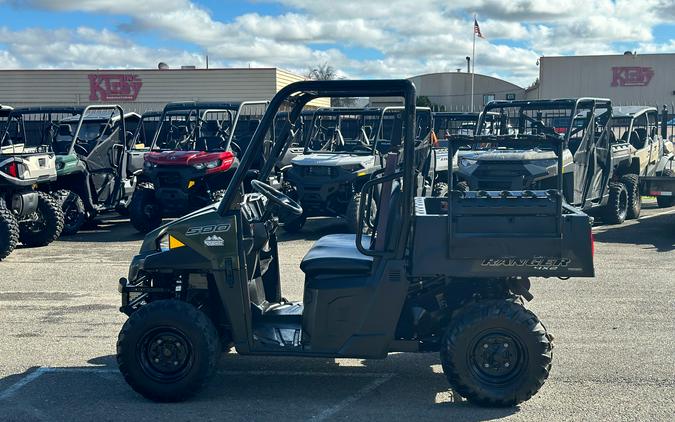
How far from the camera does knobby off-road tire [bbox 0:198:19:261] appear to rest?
10297 millimetres

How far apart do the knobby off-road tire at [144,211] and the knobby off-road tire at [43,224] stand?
1225mm

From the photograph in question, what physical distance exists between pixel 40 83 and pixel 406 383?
1422 inches

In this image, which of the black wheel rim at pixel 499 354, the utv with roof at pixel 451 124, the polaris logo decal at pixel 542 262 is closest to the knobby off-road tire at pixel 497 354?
the black wheel rim at pixel 499 354

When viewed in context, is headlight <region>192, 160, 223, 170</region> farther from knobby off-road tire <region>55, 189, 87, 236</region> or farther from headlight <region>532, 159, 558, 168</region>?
headlight <region>532, 159, 558, 168</region>

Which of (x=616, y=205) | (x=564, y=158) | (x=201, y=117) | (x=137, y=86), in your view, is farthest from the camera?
(x=137, y=86)

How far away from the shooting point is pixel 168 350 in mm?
4914

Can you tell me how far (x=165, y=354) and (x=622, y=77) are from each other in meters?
36.6

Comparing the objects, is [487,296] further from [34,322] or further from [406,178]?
[34,322]

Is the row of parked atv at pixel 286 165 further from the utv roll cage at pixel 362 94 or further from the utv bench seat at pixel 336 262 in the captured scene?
the utv roll cage at pixel 362 94

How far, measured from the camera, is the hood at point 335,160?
12345 millimetres

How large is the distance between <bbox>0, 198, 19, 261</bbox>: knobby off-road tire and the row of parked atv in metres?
0.01

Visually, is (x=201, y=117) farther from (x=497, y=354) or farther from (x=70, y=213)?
(x=497, y=354)

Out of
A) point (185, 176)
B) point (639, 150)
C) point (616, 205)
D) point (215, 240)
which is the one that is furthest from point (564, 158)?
point (215, 240)

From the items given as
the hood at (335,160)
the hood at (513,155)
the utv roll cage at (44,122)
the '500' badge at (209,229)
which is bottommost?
the '500' badge at (209,229)
